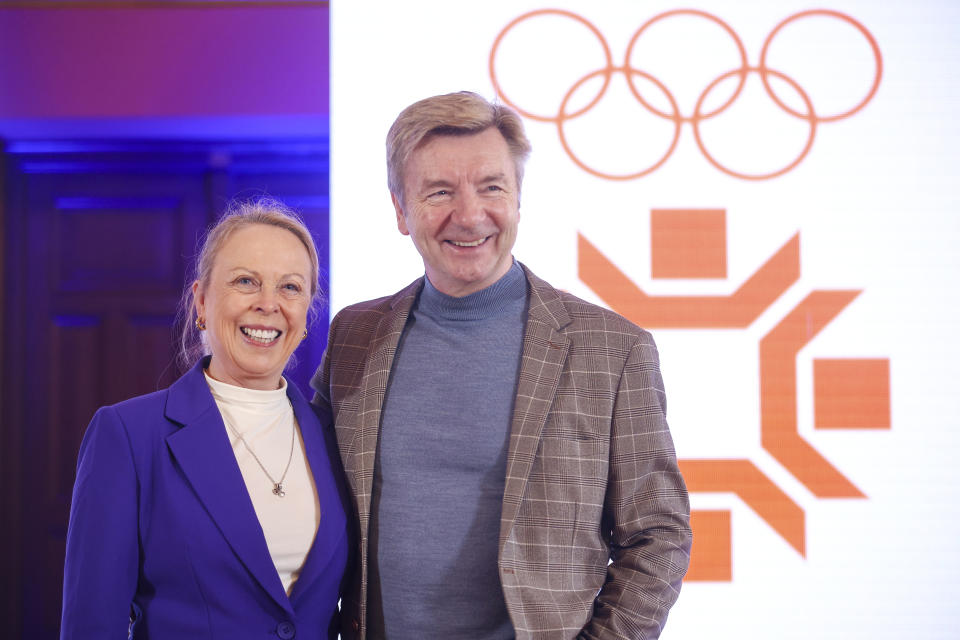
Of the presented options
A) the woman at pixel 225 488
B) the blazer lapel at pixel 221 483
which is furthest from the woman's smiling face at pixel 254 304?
the blazer lapel at pixel 221 483

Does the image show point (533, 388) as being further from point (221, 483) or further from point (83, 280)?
point (83, 280)

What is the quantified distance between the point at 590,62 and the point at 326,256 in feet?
4.41

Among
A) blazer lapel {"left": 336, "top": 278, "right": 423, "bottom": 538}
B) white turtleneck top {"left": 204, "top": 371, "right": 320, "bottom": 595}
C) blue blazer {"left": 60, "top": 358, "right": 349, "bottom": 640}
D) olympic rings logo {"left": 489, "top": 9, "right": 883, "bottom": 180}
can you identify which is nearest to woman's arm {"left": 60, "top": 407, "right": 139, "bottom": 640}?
blue blazer {"left": 60, "top": 358, "right": 349, "bottom": 640}

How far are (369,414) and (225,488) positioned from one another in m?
0.30

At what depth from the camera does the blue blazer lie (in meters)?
1.18

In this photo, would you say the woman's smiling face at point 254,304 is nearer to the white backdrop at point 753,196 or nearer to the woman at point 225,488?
the woman at point 225,488

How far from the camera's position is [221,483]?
4.20 ft

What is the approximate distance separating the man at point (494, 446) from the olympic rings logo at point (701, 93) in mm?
875

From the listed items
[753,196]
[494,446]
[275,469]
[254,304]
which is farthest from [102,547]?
[753,196]

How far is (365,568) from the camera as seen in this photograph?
4.61 feet

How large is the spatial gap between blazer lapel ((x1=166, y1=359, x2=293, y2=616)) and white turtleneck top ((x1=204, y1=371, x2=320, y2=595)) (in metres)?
0.05

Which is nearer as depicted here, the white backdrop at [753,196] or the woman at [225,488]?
the woman at [225,488]

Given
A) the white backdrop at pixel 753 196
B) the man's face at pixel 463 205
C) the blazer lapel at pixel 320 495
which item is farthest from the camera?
the white backdrop at pixel 753 196

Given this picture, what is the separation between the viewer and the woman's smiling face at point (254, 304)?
4.61 ft
